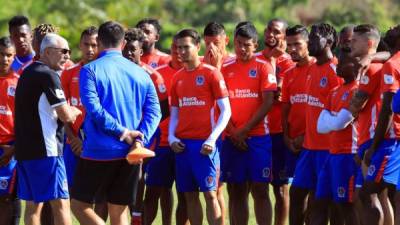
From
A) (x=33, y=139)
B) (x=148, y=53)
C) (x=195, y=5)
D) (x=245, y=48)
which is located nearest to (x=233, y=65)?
(x=245, y=48)

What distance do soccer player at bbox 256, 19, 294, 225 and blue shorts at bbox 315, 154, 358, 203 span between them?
1.70 metres

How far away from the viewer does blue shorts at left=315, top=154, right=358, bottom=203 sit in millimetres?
11070

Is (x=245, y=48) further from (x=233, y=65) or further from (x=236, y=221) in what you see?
(x=236, y=221)

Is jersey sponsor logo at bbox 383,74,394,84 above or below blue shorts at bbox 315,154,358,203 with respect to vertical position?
above

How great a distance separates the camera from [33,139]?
10.7 metres

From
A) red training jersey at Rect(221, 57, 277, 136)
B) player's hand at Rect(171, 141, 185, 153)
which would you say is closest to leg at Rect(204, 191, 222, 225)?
player's hand at Rect(171, 141, 185, 153)

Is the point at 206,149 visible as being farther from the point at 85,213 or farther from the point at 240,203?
the point at 85,213

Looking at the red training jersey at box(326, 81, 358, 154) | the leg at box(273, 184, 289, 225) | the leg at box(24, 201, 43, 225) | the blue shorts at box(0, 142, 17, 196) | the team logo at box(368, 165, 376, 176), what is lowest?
the leg at box(273, 184, 289, 225)

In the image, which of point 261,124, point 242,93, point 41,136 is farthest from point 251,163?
point 41,136

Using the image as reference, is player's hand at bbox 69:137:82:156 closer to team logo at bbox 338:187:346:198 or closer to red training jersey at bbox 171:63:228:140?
red training jersey at bbox 171:63:228:140

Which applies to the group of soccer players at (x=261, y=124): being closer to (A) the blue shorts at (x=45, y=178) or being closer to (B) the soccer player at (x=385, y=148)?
(B) the soccer player at (x=385, y=148)

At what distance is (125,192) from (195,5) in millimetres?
29408

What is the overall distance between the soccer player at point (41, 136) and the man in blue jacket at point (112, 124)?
253 mm

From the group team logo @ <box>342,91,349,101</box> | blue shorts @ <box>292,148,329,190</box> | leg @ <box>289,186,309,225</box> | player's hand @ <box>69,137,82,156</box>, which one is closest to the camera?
team logo @ <box>342,91,349,101</box>
